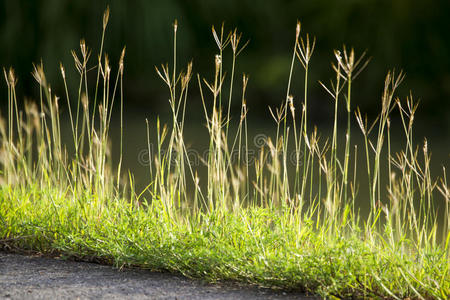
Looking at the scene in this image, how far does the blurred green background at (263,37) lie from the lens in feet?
29.1

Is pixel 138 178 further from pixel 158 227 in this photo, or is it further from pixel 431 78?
pixel 431 78

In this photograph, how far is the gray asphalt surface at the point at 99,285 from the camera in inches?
87.5

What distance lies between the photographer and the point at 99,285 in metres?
2.32

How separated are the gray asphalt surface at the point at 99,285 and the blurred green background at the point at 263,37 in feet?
21.9

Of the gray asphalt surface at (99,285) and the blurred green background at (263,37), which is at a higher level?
the blurred green background at (263,37)

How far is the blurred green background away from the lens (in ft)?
29.1

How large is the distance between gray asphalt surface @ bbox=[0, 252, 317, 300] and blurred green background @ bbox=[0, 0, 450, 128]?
6683 millimetres

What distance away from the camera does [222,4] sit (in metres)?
10.3

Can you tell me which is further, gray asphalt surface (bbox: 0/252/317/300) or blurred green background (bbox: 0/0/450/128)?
blurred green background (bbox: 0/0/450/128)

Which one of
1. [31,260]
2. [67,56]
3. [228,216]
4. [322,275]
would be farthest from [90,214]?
[67,56]

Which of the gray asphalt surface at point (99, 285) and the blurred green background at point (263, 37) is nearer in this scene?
the gray asphalt surface at point (99, 285)

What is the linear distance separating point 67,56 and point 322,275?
7.33m

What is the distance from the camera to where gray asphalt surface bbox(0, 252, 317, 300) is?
2.22 m

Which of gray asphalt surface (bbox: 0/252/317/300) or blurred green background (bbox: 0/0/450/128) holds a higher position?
blurred green background (bbox: 0/0/450/128)
